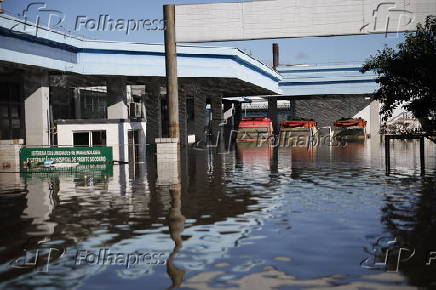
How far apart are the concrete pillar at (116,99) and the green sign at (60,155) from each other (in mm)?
16307

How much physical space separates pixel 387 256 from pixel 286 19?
1951cm

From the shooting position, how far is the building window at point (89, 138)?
33.8 m

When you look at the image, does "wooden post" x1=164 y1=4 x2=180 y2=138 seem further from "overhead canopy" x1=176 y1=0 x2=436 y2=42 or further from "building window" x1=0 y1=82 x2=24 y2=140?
"building window" x1=0 y1=82 x2=24 y2=140

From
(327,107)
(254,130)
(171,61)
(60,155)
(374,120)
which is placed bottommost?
(60,155)

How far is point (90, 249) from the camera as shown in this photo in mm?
8875

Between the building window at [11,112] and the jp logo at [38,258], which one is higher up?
the building window at [11,112]

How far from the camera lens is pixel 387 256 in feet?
26.6

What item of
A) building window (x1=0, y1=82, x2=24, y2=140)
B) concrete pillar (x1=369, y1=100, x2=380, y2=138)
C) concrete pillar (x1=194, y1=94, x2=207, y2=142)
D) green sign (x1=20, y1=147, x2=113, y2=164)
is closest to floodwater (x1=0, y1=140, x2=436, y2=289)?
green sign (x1=20, y1=147, x2=113, y2=164)

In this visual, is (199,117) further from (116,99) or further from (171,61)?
(171,61)

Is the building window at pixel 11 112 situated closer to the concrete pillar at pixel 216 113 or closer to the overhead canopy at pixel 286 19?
the overhead canopy at pixel 286 19

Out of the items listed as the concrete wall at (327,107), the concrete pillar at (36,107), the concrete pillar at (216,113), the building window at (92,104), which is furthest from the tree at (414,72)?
the concrete wall at (327,107)

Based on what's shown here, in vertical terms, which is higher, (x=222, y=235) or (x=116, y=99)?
(x=116, y=99)

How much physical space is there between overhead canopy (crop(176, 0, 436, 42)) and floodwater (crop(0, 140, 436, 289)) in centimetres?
958

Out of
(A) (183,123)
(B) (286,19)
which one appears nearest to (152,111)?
(A) (183,123)
